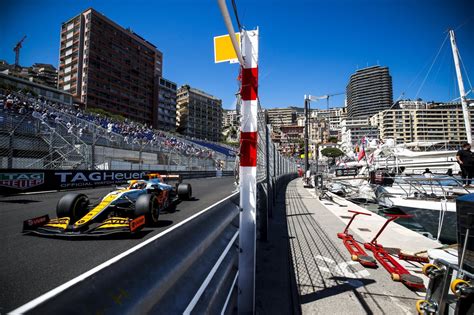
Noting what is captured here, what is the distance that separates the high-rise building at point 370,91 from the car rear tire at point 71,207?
157 m

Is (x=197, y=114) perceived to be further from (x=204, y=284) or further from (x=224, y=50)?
(x=204, y=284)

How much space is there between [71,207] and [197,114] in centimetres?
9667

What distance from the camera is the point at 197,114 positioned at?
3863 inches

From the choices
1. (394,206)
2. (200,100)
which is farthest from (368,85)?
(394,206)

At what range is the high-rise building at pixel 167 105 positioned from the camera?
7919 centimetres

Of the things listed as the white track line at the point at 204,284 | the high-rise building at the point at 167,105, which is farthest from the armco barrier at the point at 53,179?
the high-rise building at the point at 167,105

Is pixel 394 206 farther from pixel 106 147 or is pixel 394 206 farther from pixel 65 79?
pixel 65 79

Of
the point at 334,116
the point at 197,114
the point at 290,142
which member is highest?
the point at 334,116

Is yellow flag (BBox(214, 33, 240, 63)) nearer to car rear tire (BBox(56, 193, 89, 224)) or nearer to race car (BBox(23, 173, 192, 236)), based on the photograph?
race car (BBox(23, 173, 192, 236))

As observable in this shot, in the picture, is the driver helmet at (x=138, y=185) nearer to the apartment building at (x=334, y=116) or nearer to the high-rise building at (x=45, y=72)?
the high-rise building at (x=45, y=72)

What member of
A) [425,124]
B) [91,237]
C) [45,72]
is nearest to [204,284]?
[91,237]

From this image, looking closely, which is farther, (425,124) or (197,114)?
(425,124)

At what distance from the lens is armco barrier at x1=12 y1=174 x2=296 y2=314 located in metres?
0.65

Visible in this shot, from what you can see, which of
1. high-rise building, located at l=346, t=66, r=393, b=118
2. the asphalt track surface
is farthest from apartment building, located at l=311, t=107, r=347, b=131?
the asphalt track surface
